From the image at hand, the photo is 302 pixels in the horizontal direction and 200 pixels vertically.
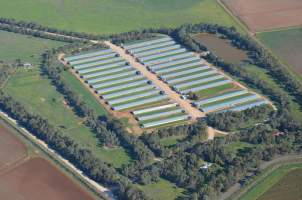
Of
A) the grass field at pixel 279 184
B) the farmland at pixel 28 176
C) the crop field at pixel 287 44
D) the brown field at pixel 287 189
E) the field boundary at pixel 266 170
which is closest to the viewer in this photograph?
the brown field at pixel 287 189

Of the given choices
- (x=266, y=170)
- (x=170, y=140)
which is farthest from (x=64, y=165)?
(x=266, y=170)

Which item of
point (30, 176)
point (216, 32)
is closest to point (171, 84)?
point (216, 32)

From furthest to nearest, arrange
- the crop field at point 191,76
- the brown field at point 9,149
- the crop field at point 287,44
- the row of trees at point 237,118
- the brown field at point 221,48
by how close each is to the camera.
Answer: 1. the brown field at point 221,48
2. the crop field at point 287,44
3. the crop field at point 191,76
4. the row of trees at point 237,118
5. the brown field at point 9,149

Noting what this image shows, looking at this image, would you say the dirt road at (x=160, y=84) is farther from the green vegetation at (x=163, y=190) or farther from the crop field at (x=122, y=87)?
the green vegetation at (x=163, y=190)

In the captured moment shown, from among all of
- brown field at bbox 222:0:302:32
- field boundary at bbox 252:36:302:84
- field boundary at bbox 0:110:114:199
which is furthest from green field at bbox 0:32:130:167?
brown field at bbox 222:0:302:32

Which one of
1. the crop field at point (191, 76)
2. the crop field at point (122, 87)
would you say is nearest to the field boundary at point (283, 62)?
the crop field at point (191, 76)

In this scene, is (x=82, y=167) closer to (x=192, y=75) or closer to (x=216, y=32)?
(x=192, y=75)
